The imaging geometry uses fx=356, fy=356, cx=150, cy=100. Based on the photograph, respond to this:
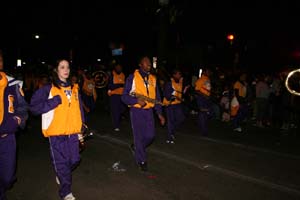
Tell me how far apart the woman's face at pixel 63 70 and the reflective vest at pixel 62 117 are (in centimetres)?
16

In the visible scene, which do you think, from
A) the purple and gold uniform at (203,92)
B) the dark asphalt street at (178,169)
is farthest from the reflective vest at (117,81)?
the purple and gold uniform at (203,92)

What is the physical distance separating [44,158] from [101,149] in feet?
4.87

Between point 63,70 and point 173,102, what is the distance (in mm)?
4557

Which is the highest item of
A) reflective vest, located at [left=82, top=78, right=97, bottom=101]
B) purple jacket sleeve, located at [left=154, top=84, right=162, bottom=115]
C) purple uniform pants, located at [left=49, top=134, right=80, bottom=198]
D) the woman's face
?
the woman's face

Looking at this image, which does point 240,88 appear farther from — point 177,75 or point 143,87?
point 143,87

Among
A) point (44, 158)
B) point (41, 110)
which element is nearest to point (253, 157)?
point (44, 158)

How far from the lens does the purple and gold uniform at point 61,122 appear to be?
4648 mm

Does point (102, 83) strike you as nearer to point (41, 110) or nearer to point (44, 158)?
point (44, 158)

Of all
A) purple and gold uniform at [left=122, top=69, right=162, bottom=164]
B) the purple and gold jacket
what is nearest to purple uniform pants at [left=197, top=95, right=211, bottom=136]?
the purple and gold jacket

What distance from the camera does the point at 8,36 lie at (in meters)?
47.8

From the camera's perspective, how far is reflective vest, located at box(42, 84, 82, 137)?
4.67 meters

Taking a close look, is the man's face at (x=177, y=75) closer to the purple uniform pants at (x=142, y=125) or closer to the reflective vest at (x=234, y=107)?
the purple uniform pants at (x=142, y=125)

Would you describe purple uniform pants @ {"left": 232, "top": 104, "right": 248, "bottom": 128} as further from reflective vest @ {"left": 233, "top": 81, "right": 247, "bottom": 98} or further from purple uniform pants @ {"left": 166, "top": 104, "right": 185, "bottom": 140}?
purple uniform pants @ {"left": 166, "top": 104, "right": 185, "bottom": 140}

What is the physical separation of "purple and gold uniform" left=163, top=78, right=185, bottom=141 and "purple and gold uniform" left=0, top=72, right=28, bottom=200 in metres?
4.85
